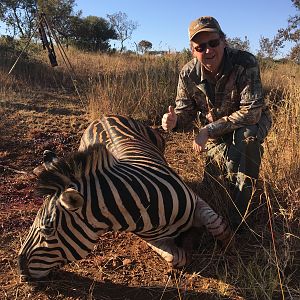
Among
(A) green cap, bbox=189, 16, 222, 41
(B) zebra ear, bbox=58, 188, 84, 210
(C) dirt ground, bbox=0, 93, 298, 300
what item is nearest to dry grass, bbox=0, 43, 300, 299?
(C) dirt ground, bbox=0, 93, 298, 300

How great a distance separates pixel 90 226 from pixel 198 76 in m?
1.79

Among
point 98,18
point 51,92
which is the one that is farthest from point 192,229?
point 98,18

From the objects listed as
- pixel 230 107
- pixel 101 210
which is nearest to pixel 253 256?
pixel 101 210

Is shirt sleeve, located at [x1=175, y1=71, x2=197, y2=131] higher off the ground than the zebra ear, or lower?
higher

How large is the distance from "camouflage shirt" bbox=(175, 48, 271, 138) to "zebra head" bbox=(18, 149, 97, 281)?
1.33m

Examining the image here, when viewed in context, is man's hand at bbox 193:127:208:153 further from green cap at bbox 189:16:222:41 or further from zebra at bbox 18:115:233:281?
green cap at bbox 189:16:222:41

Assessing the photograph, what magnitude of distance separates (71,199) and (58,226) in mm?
225

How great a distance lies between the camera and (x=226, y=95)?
3408mm

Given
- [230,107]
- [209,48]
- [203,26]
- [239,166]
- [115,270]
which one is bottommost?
[115,270]

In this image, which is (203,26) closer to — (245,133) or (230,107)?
(230,107)

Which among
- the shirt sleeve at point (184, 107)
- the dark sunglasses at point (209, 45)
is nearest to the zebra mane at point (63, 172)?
the dark sunglasses at point (209, 45)

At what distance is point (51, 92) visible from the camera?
908 cm

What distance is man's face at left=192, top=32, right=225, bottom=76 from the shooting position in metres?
3.11

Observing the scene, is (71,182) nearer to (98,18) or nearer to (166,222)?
(166,222)
